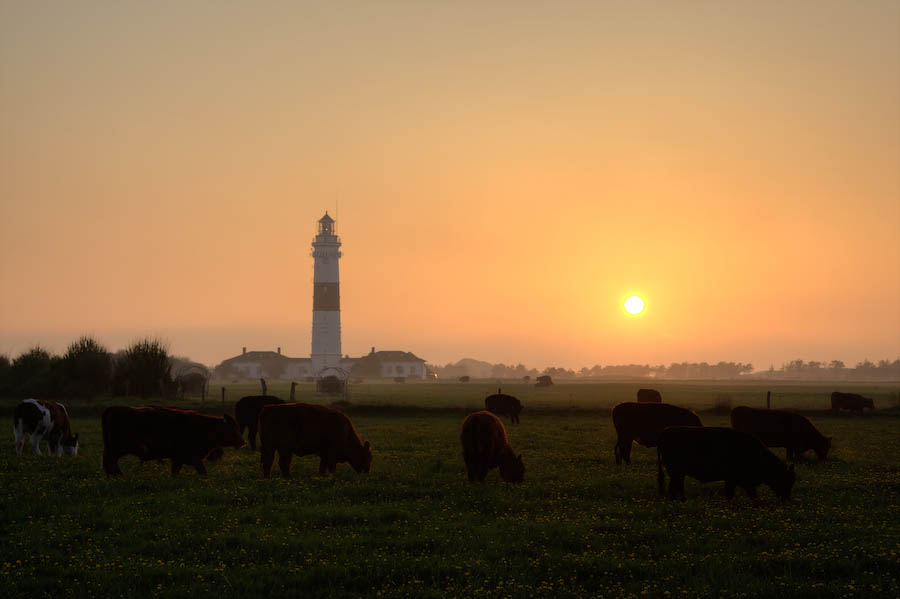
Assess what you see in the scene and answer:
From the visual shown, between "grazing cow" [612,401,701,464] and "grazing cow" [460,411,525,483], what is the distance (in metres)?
4.38

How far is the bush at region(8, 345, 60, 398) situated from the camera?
52.8m

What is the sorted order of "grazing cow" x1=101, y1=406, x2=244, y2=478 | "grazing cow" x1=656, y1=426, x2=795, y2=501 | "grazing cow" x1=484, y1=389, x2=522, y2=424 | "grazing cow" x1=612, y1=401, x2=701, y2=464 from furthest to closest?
"grazing cow" x1=484, y1=389, x2=522, y2=424 < "grazing cow" x1=612, y1=401, x2=701, y2=464 < "grazing cow" x1=101, y1=406, x2=244, y2=478 < "grazing cow" x1=656, y1=426, x2=795, y2=501

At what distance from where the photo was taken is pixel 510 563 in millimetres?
11430

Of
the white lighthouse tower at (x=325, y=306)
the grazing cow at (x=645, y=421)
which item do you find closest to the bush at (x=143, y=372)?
the grazing cow at (x=645, y=421)

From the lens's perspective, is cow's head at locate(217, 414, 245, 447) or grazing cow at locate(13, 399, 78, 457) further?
grazing cow at locate(13, 399, 78, 457)

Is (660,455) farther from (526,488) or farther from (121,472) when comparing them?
(121,472)

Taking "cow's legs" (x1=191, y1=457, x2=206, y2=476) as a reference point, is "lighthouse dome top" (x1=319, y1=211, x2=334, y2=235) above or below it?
above

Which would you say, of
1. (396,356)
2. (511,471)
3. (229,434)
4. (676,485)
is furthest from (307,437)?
(396,356)

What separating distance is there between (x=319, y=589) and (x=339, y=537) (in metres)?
2.63

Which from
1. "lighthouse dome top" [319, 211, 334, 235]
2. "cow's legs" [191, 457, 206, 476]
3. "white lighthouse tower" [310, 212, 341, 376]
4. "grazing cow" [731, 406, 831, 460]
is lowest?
"cow's legs" [191, 457, 206, 476]

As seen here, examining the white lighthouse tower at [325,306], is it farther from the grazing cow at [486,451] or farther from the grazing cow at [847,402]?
the grazing cow at [486,451]

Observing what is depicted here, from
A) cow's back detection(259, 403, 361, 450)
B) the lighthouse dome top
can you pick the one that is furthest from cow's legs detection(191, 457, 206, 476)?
the lighthouse dome top

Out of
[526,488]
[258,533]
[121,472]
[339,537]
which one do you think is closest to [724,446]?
[526,488]

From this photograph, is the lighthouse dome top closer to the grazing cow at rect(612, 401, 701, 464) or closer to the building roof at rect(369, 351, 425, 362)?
the building roof at rect(369, 351, 425, 362)
